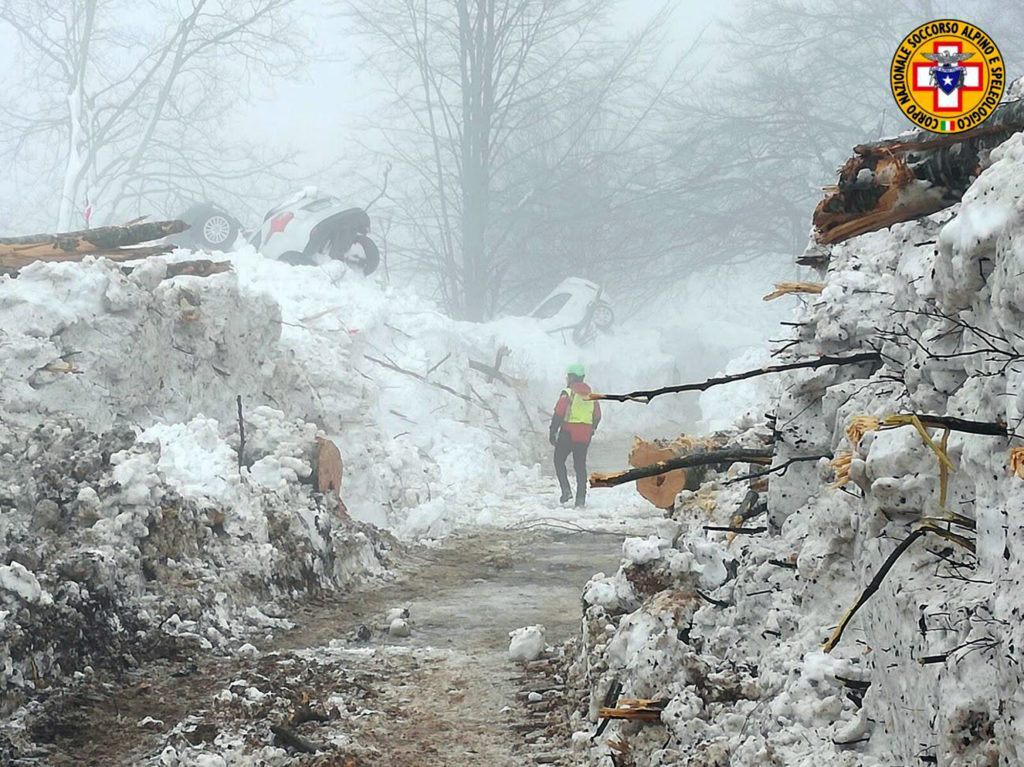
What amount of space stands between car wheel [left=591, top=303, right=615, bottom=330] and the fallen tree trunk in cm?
1774

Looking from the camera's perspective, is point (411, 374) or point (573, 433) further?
point (411, 374)

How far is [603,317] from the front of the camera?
27.4 metres

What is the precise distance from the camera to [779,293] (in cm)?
471

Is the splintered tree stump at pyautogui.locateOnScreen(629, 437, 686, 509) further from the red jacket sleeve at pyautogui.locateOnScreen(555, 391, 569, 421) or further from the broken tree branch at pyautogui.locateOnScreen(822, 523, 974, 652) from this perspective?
the red jacket sleeve at pyautogui.locateOnScreen(555, 391, 569, 421)

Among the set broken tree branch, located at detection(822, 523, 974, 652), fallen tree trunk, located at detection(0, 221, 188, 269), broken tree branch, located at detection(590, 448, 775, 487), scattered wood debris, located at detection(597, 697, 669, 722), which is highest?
fallen tree trunk, located at detection(0, 221, 188, 269)

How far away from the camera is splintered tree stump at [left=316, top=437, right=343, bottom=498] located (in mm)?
8805

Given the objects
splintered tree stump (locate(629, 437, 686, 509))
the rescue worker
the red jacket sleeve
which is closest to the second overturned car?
the red jacket sleeve

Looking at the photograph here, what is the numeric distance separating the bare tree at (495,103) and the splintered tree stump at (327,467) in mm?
18983

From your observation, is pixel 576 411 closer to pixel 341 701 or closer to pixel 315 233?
pixel 315 233

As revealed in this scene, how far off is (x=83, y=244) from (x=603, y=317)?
1897 cm

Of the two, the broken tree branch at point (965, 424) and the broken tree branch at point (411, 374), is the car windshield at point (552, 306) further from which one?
the broken tree branch at point (965, 424)

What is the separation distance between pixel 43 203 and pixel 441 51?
54.6 ft

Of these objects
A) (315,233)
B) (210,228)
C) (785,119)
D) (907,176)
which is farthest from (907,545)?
(785,119)

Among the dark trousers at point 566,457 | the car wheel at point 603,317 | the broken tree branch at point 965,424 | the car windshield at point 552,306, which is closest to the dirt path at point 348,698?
the broken tree branch at point 965,424
